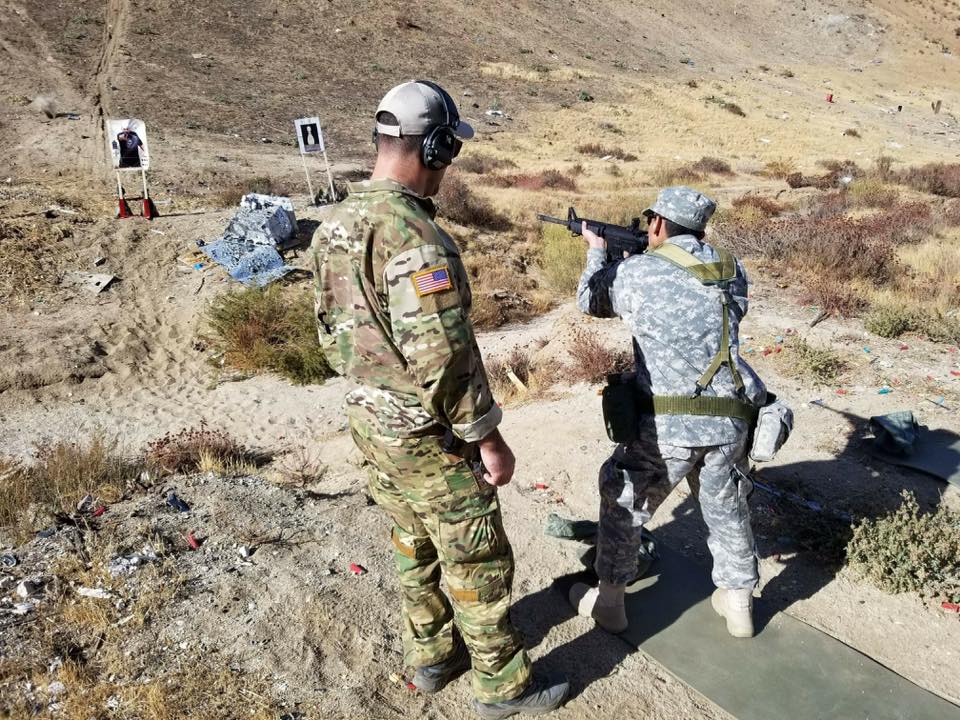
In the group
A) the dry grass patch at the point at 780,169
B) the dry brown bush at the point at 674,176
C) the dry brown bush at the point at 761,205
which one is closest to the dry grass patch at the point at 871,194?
the dry brown bush at the point at 761,205

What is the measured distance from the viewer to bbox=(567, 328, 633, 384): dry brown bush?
6.82m

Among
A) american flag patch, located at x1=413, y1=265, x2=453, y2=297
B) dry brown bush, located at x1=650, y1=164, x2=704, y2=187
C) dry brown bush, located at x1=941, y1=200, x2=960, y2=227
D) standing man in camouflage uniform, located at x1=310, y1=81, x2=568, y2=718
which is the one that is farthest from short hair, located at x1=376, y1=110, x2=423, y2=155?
dry brown bush, located at x1=650, y1=164, x2=704, y2=187

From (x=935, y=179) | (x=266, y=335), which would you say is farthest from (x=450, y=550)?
(x=935, y=179)

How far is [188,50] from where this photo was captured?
1105 inches

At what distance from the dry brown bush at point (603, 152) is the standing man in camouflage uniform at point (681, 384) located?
20.0 meters

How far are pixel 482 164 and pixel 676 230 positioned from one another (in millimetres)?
17095

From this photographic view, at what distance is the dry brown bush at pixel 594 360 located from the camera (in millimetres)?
6824

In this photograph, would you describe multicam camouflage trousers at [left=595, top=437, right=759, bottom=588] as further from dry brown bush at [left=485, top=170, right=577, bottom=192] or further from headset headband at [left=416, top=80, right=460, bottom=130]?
dry brown bush at [left=485, top=170, right=577, bottom=192]

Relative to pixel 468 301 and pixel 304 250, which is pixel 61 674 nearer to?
pixel 468 301

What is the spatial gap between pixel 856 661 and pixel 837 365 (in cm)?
379

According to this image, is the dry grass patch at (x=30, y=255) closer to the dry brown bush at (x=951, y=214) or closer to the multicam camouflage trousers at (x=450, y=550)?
the multicam camouflage trousers at (x=450, y=550)

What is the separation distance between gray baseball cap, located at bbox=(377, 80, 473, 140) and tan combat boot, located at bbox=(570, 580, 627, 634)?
2.36 meters

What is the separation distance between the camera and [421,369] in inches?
86.3

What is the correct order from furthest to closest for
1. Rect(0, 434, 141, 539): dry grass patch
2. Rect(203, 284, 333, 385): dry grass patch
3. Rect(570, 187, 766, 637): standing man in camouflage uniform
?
Rect(203, 284, 333, 385): dry grass patch < Rect(0, 434, 141, 539): dry grass patch < Rect(570, 187, 766, 637): standing man in camouflage uniform
